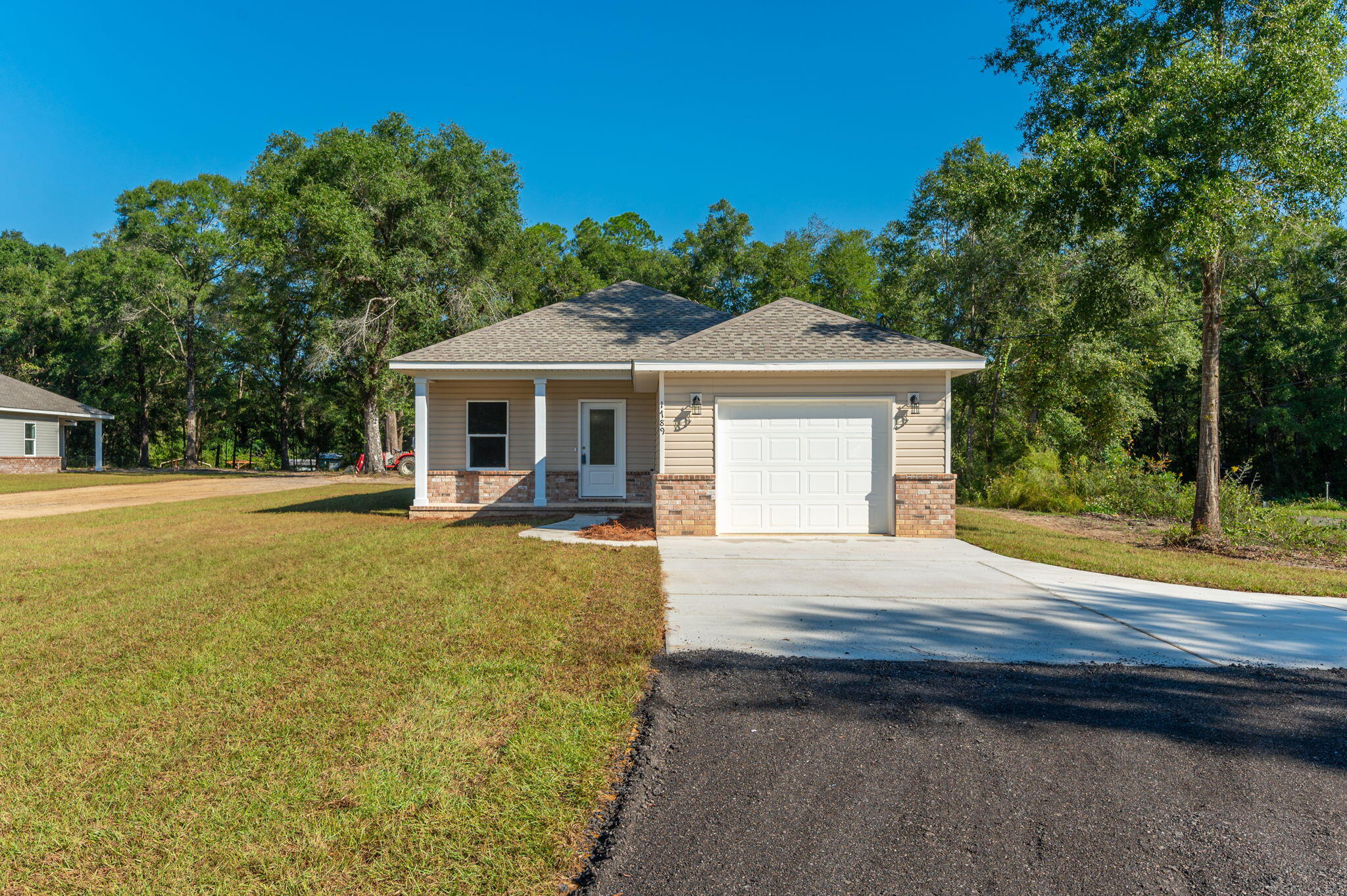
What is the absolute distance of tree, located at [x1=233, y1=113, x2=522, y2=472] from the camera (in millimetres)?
23172

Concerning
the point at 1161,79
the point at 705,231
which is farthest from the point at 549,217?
the point at 1161,79

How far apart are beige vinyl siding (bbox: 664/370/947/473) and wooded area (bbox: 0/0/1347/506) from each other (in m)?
3.21

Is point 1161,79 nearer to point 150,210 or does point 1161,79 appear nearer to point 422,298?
point 422,298

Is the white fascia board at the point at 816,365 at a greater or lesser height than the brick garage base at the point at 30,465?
greater

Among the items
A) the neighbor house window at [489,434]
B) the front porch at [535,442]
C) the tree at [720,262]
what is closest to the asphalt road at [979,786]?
the front porch at [535,442]

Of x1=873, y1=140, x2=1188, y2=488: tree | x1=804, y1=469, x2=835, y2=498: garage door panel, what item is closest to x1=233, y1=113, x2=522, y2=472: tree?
→ x1=873, y1=140, x2=1188, y2=488: tree

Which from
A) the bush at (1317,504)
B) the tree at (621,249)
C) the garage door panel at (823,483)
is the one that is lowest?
the bush at (1317,504)

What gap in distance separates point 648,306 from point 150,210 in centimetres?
3382

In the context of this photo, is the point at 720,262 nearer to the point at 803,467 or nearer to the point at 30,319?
the point at 803,467

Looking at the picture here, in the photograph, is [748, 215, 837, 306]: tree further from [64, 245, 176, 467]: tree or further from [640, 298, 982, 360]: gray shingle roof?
[64, 245, 176, 467]: tree

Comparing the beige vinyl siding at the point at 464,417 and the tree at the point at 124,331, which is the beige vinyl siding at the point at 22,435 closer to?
the tree at the point at 124,331

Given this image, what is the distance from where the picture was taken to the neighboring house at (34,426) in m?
26.4

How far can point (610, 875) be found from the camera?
7.09ft

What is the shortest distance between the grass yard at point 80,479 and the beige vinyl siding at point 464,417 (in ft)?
45.8
